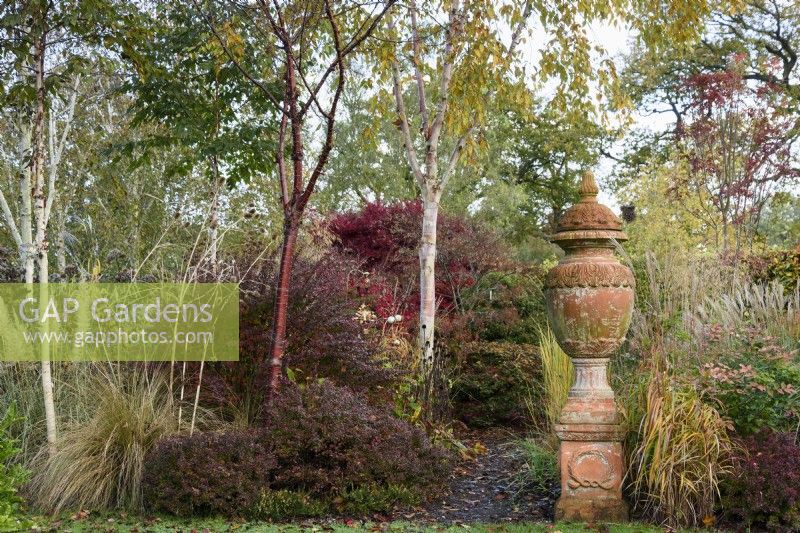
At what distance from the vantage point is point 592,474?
15.9 ft

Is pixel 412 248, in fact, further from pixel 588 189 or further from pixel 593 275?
pixel 593 275

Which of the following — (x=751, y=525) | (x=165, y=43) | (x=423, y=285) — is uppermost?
(x=165, y=43)

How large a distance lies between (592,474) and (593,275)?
1.24 meters

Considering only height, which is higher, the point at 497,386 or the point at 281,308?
the point at 281,308

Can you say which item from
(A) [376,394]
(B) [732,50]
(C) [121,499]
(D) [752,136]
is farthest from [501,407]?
(B) [732,50]

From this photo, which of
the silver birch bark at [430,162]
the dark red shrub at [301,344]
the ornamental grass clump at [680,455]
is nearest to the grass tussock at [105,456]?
the dark red shrub at [301,344]

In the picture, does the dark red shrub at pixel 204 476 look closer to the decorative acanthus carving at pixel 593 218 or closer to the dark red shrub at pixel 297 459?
the dark red shrub at pixel 297 459

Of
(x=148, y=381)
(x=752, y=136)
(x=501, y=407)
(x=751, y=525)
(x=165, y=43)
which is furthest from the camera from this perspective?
(x=752, y=136)

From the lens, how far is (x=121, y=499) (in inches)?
192

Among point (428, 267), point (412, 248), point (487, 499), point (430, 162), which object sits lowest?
point (487, 499)

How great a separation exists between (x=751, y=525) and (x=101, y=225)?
34.4 feet

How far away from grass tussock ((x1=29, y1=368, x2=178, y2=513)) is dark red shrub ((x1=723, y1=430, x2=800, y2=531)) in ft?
11.9

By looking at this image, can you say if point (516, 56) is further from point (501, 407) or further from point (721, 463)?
point (721, 463)

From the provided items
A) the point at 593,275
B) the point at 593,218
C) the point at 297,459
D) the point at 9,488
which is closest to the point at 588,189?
the point at 593,218
